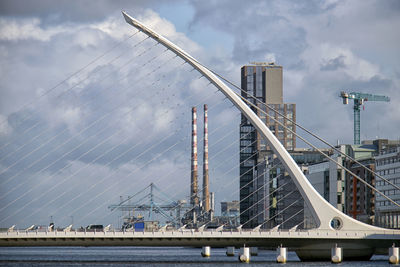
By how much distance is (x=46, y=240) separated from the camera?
251ft

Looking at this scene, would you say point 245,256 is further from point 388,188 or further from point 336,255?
point 388,188

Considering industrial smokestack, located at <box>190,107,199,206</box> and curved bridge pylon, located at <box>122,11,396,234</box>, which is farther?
industrial smokestack, located at <box>190,107,199,206</box>

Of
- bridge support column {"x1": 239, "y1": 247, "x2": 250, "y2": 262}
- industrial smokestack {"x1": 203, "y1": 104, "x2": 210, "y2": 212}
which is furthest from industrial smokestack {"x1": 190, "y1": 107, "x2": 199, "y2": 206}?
bridge support column {"x1": 239, "y1": 247, "x2": 250, "y2": 262}

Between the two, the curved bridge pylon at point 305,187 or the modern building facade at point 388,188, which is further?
the modern building facade at point 388,188

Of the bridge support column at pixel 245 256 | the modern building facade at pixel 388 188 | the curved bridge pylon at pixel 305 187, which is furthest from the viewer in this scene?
the modern building facade at pixel 388 188

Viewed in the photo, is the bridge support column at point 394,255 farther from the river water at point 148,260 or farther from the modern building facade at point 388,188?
the modern building facade at point 388,188

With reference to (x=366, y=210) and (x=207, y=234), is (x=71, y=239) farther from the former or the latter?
(x=366, y=210)

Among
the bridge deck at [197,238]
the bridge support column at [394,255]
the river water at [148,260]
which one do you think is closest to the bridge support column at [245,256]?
the river water at [148,260]

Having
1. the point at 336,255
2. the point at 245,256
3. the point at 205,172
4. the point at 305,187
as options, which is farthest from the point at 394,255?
the point at 205,172

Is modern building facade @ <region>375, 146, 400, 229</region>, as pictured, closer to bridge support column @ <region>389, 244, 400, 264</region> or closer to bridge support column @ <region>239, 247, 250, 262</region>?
bridge support column @ <region>239, 247, 250, 262</region>

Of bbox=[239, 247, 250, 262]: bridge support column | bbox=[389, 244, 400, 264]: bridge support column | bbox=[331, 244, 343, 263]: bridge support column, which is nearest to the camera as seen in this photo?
bbox=[331, 244, 343, 263]: bridge support column

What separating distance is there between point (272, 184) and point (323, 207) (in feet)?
392

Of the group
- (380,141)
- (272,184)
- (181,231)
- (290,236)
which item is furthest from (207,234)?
(272,184)

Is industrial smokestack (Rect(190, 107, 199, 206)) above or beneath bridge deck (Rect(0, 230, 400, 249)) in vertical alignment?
above
